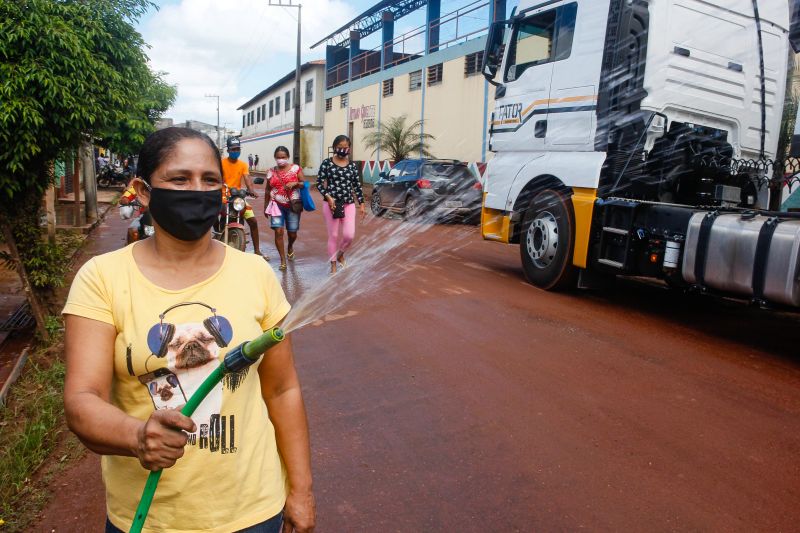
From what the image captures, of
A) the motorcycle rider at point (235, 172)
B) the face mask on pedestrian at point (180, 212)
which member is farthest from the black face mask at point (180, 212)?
the motorcycle rider at point (235, 172)

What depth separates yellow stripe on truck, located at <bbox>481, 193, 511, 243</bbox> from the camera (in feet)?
27.1

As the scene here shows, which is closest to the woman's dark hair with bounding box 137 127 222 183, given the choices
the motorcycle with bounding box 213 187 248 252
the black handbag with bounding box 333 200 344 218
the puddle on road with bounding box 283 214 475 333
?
the puddle on road with bounding box 283 214 475 333

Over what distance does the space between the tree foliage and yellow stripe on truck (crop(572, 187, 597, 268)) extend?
454 centimetres

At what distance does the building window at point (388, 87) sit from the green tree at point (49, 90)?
23881mm

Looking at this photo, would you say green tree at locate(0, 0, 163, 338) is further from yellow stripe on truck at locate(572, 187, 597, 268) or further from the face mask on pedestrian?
yellow stripe on truck at locate(572, 187, 597, 268)

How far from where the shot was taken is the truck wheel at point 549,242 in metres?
7.16

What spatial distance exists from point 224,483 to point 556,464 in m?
2.19

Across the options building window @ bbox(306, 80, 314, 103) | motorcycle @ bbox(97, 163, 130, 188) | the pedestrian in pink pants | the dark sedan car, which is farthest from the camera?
building window @ bbox(306, 80, 314, 103)

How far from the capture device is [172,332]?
156 cm

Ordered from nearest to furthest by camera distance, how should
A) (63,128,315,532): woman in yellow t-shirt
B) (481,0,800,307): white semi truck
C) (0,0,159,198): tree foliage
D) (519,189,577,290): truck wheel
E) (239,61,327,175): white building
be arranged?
(63,128,315,532): woman in yellow t-shirt < (0,0,159,198): tree foliage < (481,0,800,307): white semi truck < (519,189,577,290): truck wheel < (239,61,327,175): white building

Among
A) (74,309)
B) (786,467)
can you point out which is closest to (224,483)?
(74,309)

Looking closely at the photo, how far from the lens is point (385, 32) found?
2989 centimetres

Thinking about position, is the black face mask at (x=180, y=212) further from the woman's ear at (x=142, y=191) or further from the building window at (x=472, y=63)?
the building window at (x=472, y=63)

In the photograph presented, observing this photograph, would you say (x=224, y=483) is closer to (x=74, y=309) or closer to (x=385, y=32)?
(x=74, y=309)
